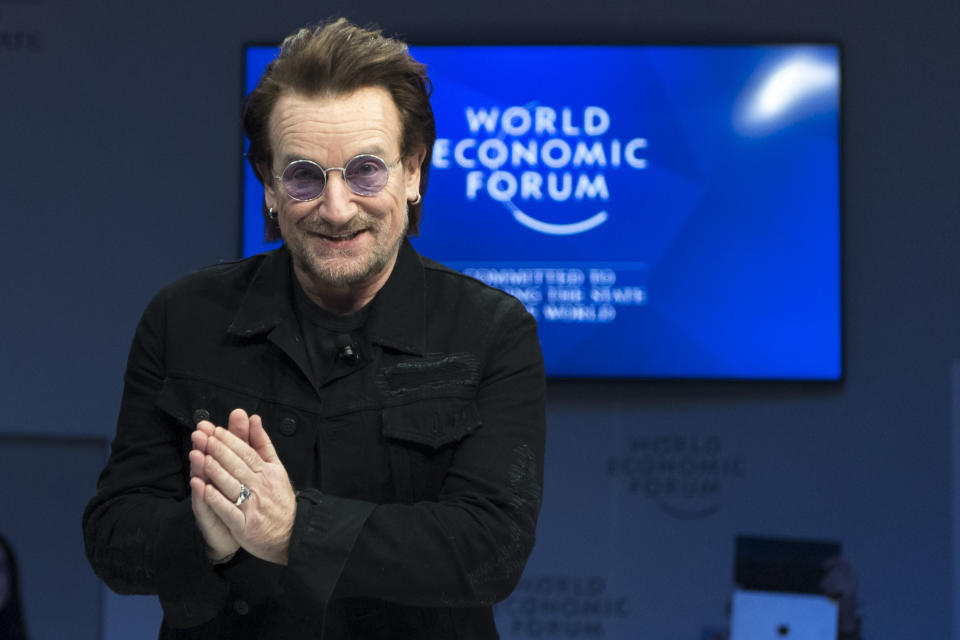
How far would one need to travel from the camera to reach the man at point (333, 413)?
1144 mm

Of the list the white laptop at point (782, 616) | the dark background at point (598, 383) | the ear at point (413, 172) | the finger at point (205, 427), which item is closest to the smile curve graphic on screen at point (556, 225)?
the dark background at point (598, 383)

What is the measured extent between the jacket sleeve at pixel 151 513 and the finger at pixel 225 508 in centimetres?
7

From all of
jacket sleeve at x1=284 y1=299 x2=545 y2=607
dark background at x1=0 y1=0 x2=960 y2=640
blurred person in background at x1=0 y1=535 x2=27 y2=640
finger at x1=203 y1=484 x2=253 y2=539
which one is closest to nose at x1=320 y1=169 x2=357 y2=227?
jacket sleeve at x1=284 y1=299 x2=545 y2=607

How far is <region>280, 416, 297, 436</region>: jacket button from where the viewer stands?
126 cm

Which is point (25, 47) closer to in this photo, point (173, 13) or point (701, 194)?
point (173, 13)

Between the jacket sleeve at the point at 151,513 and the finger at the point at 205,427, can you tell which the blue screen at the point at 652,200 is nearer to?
the jacket sleeve at the point at 151,513

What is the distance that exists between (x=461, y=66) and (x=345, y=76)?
1.82 m

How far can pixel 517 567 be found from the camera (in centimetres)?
122

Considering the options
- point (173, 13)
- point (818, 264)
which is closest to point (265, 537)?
point (818, 264)

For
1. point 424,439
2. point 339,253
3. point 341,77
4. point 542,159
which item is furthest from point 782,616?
point 341,77

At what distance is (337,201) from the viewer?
122 centimetres

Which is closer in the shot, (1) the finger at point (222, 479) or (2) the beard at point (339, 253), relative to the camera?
(1) the finger at point (222, 479)

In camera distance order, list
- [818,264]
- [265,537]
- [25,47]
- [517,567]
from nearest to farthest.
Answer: [265,537], [517,567], [818,264], [25,47]

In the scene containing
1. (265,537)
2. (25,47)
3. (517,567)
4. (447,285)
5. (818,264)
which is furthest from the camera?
(25,47)
